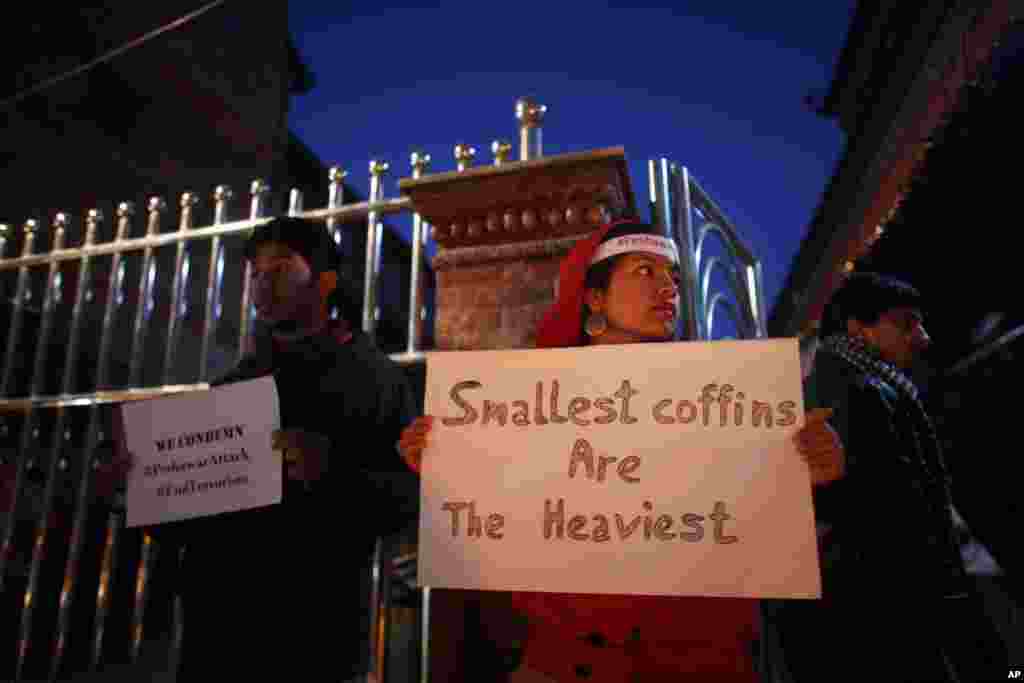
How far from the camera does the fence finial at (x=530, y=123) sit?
8.02 feet

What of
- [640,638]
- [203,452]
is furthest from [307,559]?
[640,638]

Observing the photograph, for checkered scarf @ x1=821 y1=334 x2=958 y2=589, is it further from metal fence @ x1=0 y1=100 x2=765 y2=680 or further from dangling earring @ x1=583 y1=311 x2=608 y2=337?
dangling earring @ x1=583 y1=311 x2=608 y2=337

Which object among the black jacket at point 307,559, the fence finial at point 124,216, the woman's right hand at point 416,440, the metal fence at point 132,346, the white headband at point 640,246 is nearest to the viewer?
the woman's right hand at point 416,440

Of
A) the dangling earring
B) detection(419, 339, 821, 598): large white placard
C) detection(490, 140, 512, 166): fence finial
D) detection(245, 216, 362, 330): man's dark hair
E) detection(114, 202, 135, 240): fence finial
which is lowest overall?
detection(419, 339, 821, 598): large white placard

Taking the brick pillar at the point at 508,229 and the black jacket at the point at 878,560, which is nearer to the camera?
the black jacket at the point at 878,560

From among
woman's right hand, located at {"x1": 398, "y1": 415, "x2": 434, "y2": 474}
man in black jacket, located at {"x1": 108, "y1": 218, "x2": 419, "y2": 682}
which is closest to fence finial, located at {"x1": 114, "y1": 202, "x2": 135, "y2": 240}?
man in black jacket, located at {"x1": 108, "y1": 218, "x2": 419, "y2": 682}

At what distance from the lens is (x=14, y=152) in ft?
22.7

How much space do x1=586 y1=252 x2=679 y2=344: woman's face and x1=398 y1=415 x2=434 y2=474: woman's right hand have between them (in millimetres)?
527

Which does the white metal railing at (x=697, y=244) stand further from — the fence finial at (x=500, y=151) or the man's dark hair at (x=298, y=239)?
the man's dark hair at (x=298, y=239)

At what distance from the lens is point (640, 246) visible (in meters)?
1.78

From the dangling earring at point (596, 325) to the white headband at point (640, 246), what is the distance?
159 millimetres

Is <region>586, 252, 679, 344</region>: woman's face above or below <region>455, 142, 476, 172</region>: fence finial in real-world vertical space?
below

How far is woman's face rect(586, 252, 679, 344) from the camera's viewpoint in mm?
1718

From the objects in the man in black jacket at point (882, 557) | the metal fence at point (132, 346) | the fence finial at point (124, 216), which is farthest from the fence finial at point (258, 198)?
the man in black jacket at point (882, 557)
